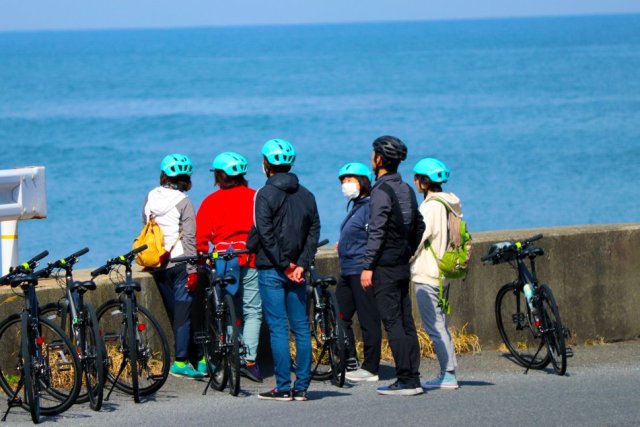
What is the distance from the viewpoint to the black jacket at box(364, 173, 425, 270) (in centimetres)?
909

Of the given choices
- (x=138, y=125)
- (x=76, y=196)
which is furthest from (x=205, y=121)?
(x=76, y=196)

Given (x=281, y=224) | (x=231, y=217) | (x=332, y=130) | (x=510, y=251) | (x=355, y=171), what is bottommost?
(x=510, y=251)

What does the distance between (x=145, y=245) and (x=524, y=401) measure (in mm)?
2839

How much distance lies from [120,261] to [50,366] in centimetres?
88

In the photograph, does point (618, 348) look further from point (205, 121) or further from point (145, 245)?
point (205, 121)

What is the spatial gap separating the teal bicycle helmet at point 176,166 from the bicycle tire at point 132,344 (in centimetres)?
116

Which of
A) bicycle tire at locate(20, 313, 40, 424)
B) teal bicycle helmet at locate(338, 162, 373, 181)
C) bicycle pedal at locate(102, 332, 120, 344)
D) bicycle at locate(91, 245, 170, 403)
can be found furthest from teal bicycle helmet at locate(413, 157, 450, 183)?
bicycle tire at locate(20, 313, 40, 424)

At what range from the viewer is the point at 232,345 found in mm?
9336

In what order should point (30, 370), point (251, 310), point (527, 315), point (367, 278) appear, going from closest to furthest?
point (30, 370) < point (367, 278) < point (251, 310) < point (527, 315)

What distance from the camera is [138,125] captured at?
77.1 metres

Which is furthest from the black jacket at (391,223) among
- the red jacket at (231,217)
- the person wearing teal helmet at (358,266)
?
the red jacket at (231,217)

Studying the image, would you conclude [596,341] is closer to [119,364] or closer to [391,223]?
[391,223]

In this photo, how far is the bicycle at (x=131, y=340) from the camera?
9.13 meters

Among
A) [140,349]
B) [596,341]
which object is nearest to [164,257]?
[140,349]
